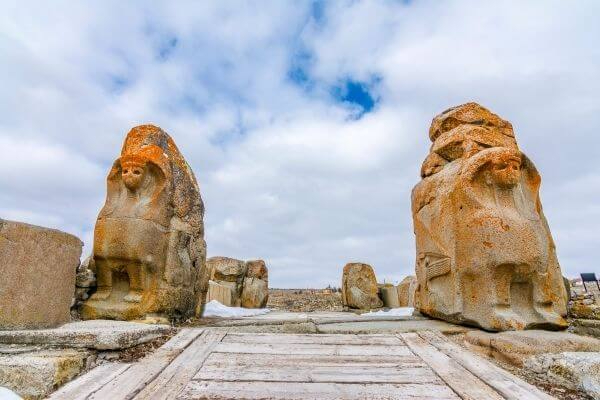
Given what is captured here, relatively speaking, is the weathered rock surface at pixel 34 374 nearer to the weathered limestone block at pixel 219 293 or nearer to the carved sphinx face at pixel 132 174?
the carved sphinx face at pixel 132 174

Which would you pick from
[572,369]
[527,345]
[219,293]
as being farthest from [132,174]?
[219,293]

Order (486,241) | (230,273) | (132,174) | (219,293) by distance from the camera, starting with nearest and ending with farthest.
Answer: (486,241)
(132,174)
(219,293)
(230,273)

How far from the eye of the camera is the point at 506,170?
4.56 m

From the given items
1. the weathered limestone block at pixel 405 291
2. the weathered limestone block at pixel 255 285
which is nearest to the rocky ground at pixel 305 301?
the weathered limestone block at pixel 255 285

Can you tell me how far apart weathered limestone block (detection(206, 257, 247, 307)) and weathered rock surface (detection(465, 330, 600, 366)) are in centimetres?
922

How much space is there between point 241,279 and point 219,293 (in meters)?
1.95

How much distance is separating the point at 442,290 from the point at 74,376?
3875 mm

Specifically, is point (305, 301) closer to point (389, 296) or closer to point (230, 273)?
point (389, 296)

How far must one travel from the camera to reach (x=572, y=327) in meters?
4.84

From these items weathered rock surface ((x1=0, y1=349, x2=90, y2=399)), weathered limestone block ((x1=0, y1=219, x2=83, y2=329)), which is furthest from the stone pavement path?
weathered limestone block ((x1=0, y1=219, x2=83, y2=329))

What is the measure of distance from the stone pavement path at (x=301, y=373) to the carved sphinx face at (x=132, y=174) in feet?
7.91

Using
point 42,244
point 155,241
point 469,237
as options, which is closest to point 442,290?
point 469,237

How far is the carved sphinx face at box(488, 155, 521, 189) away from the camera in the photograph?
456 centimetres

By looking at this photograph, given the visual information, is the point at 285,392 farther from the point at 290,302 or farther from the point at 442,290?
the point at 290,302
